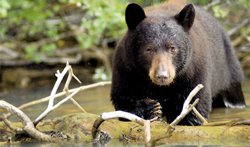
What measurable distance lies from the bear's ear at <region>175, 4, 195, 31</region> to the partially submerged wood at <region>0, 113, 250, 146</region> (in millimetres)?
1284

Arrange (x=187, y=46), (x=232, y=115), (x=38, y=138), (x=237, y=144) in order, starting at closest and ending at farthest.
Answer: (x=237, y=144), (x=38, y=138), (x=187, y=46), (x=232, y=115)

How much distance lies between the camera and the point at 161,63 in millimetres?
6531

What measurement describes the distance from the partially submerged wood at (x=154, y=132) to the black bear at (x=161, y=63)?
1.95ft

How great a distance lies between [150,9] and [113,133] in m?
1.94

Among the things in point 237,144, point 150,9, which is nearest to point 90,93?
point 150,9

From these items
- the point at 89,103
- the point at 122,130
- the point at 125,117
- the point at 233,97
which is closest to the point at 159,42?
the point at 122,130

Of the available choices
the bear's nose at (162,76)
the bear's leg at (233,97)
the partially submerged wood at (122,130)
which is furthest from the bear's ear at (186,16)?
the bear's leg at (233,97)

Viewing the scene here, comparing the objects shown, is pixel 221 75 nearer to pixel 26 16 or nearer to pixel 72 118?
pixel 72 118

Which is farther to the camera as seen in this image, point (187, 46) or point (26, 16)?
point (26, 16)

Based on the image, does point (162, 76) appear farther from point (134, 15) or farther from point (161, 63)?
point (134, 15)

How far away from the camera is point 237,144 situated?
568 cm

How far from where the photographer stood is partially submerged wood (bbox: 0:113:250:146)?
585cm

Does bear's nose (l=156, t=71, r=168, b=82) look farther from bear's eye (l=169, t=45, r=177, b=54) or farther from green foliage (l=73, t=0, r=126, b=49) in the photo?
green foliage (l=73, t=0, r=126, b=49)

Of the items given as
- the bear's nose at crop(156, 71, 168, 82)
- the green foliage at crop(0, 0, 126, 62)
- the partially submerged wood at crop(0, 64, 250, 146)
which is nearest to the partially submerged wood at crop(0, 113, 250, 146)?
the partially submerged wood at crop(0, 64, 250, 146)
